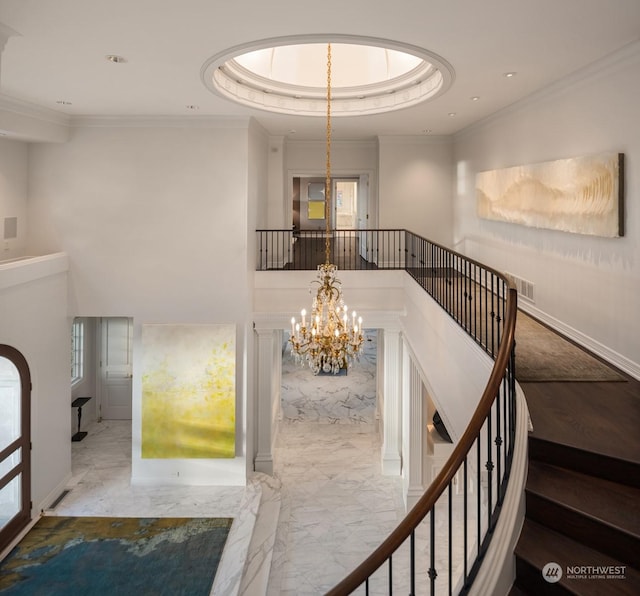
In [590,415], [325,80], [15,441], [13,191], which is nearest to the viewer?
[590,415]

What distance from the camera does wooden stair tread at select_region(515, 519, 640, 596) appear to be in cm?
252

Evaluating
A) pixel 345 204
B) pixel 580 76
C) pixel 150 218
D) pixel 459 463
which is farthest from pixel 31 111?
pixel 345 204

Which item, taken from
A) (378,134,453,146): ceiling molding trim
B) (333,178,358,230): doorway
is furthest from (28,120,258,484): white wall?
(333,178,358,230): doorway

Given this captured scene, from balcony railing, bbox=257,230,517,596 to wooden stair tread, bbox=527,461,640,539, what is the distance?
0.22m

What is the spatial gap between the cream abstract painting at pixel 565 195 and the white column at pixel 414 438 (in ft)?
10.4

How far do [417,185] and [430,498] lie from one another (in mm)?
9689

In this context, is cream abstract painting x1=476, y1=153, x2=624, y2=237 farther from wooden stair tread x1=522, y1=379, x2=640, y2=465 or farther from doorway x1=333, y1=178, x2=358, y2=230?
doorway x1=333, y1=178, x2=358, y2=230

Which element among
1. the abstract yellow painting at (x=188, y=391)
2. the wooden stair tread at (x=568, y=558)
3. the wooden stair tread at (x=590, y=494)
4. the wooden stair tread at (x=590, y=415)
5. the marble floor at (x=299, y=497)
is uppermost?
the wooden stair tread at (x=590, y=415)

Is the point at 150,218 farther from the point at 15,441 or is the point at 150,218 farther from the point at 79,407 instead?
the point at 79,407

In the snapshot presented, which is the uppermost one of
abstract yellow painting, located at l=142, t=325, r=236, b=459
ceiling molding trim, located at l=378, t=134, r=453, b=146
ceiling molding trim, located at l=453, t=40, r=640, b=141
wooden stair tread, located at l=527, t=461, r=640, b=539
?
ceiling molding trim, located at l=378, t=134, r=453, b=146

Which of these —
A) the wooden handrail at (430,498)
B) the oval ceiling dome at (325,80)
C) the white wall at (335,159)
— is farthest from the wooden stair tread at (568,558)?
the white wall at (335,159)

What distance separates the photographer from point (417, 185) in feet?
37.6

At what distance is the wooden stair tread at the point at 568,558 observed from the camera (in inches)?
99.0

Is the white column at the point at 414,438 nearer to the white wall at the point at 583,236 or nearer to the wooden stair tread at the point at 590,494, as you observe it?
the white wall at the point at 583,236
